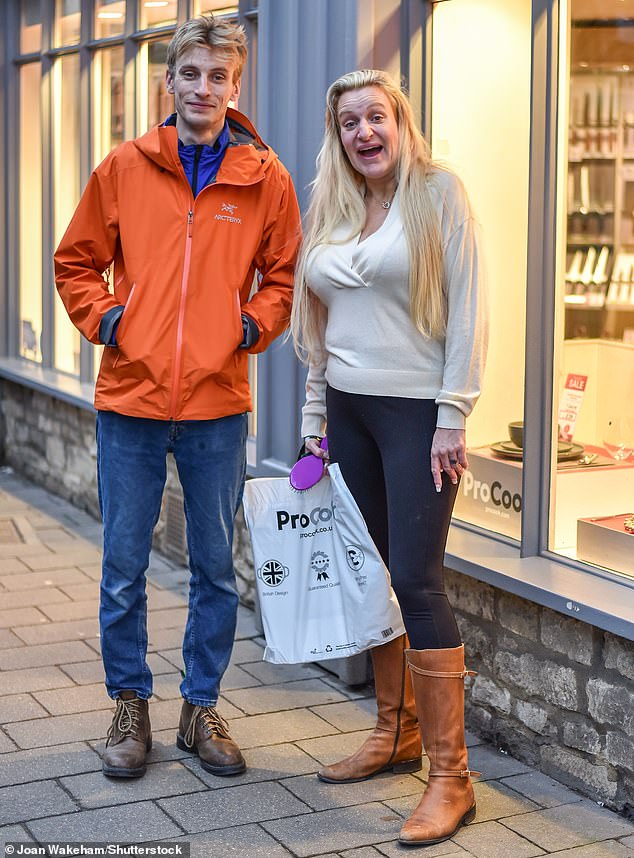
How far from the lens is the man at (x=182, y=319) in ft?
12.1

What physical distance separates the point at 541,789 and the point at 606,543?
767 millimetres

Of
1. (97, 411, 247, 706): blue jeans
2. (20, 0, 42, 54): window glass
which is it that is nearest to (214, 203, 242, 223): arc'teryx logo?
(97, 411, 247, 706): blue jeans

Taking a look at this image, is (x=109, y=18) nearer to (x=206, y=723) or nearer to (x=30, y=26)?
(x=30, y=26)

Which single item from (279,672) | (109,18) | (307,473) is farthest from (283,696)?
(109,18)

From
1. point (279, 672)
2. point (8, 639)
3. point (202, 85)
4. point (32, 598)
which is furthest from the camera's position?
point (32, 598)

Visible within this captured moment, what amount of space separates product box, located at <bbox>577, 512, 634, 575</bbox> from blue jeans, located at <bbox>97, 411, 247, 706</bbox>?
109 centimetres

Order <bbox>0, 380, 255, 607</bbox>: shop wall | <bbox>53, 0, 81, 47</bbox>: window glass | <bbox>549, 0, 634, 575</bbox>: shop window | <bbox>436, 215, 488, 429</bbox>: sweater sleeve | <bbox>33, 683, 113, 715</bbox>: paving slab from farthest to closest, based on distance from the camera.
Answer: <bbox>53, 0, 81, 47</bbox>: window glass
<bbox>0, 380, 255, 607</bbox>: shop wall
<bbox>33, 683, 113, 715</bbox>: paving slab
<bbox>549, 0, 634, 575</bbox>: shop window
<bbox>436, 215, 488, 429</bbox>: sweater sleeve

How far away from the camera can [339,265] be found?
11.5 ft

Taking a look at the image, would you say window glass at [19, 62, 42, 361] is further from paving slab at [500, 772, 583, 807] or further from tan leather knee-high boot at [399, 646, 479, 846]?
tan leather knee-high boot at [399, 646, 479, 846]

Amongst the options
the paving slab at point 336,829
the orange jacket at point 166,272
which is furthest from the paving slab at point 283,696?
the orange jacket at point 166,272

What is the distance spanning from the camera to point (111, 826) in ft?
11.4

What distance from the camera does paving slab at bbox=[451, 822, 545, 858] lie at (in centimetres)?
339

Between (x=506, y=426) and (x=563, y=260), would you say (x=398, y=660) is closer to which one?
(x=506, y=426)

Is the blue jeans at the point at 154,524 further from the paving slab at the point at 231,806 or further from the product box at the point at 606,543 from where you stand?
the product box at the point at 606,543
